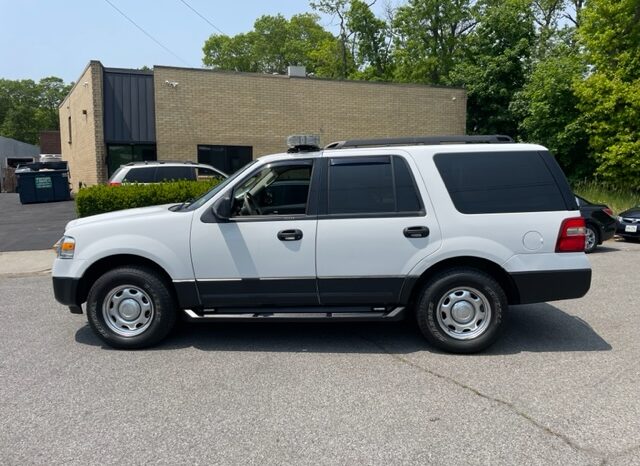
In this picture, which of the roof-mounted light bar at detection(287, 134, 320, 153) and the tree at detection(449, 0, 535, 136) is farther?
the tree at detection(449, 0, 535, 136)

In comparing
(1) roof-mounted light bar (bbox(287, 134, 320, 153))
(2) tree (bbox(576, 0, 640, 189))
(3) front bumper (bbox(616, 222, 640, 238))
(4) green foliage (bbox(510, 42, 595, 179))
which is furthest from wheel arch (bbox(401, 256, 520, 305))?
(4) green foliage (bbox(510, 42, 595, 179))

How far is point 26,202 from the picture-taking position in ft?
76.2

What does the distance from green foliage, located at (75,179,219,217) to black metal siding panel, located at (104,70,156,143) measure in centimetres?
753

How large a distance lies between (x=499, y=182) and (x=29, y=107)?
3840 inches

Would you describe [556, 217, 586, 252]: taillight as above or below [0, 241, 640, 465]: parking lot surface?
above

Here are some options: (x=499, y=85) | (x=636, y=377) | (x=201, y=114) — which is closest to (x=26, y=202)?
(x=201, y=114)

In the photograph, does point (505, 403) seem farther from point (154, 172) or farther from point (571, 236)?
point (154, 172)

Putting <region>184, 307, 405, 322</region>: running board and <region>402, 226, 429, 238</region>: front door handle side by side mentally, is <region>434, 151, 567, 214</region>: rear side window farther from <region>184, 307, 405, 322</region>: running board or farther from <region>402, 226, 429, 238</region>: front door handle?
<region>184, 307, 405, 322</region>: running board

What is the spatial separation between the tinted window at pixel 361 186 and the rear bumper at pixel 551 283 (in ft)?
4.49

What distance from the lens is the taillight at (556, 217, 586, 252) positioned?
471 centimetres

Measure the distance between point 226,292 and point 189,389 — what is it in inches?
41.3

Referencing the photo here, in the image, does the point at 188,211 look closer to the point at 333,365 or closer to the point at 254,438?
the point at 333,365

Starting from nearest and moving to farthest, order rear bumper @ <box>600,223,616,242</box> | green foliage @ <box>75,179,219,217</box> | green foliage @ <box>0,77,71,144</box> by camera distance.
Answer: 1. green foliage @ <box>75,179,219,217</box>
2. rear bumper @ <box>600,223,616,242</box>
3. green foliage @ <box>0,77,71,144</box>

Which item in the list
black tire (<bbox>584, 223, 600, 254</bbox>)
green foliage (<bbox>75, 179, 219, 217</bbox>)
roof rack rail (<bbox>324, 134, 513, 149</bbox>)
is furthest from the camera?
black tire (<bbox>584, 223, 600, 254</bbox>)
